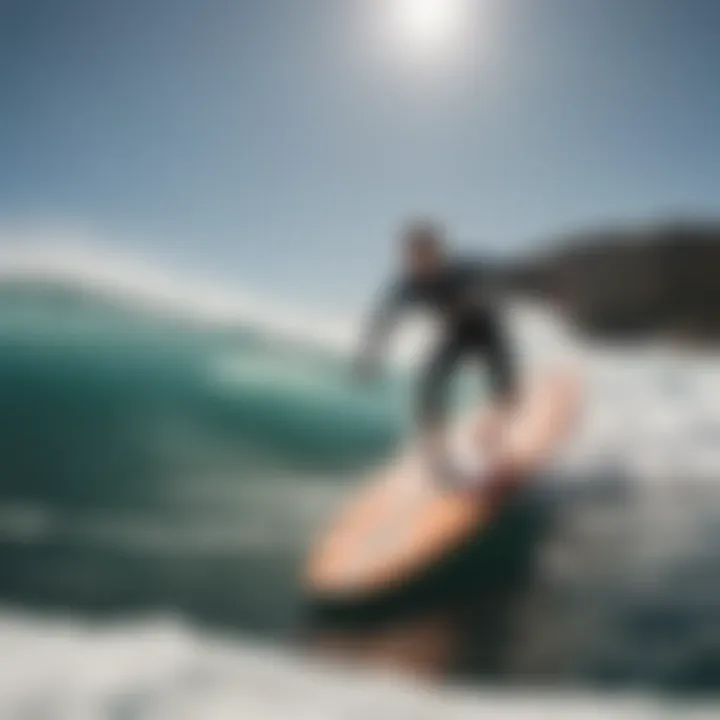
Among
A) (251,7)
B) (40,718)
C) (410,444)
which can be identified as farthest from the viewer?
(251,7)

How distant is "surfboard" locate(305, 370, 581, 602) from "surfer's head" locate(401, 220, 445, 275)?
0.21 meters

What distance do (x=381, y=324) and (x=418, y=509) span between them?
263 millimetres

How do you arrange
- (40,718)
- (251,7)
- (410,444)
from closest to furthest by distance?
(40,718)
(410,444)
(251,7)

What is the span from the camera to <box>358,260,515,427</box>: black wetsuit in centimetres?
126

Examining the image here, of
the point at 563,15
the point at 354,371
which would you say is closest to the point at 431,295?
the point at 354,371

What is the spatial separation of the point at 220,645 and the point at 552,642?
0.43 m

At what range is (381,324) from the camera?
4.23 feet

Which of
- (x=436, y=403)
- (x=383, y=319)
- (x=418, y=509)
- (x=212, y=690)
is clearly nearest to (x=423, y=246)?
(x=383, y=319)

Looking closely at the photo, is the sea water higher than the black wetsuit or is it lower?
lower

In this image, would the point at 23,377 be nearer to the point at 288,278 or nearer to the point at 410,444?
the point at 288,278

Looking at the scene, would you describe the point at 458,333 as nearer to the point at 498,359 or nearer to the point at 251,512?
the point at 498,359

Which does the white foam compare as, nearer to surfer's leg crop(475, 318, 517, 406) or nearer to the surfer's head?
surfer's leg crop(475, 318, 517, 406)

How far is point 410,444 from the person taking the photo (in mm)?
1253

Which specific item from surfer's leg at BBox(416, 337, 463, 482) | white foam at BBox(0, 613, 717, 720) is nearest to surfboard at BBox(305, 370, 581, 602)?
surfer's leg at BBox(416, 337, 463, 482)
